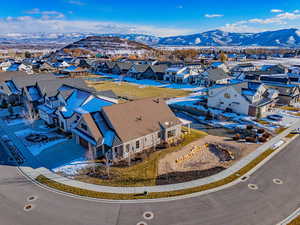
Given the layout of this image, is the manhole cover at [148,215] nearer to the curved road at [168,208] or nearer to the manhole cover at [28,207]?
the curved road at [168,208]

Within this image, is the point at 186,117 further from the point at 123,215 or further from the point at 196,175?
the point at 123,215

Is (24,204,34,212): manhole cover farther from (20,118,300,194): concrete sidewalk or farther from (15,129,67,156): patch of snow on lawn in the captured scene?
(15,129,67,156): patch of snow on lawn

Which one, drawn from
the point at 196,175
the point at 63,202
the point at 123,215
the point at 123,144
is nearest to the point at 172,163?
the point at 196,175

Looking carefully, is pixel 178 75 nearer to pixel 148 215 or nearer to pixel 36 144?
pixel 36 144

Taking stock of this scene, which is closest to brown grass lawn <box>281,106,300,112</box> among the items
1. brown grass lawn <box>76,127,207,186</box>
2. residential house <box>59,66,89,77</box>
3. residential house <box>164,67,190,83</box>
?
brown grass lawn <box>76,127,207,186</box>

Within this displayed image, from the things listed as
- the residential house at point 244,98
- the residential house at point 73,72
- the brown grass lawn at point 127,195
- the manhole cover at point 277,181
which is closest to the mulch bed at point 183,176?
the brown grass lawn at point 127,195

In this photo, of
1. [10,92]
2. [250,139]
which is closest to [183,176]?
[250,139]

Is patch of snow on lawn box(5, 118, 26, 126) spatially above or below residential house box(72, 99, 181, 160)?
below
